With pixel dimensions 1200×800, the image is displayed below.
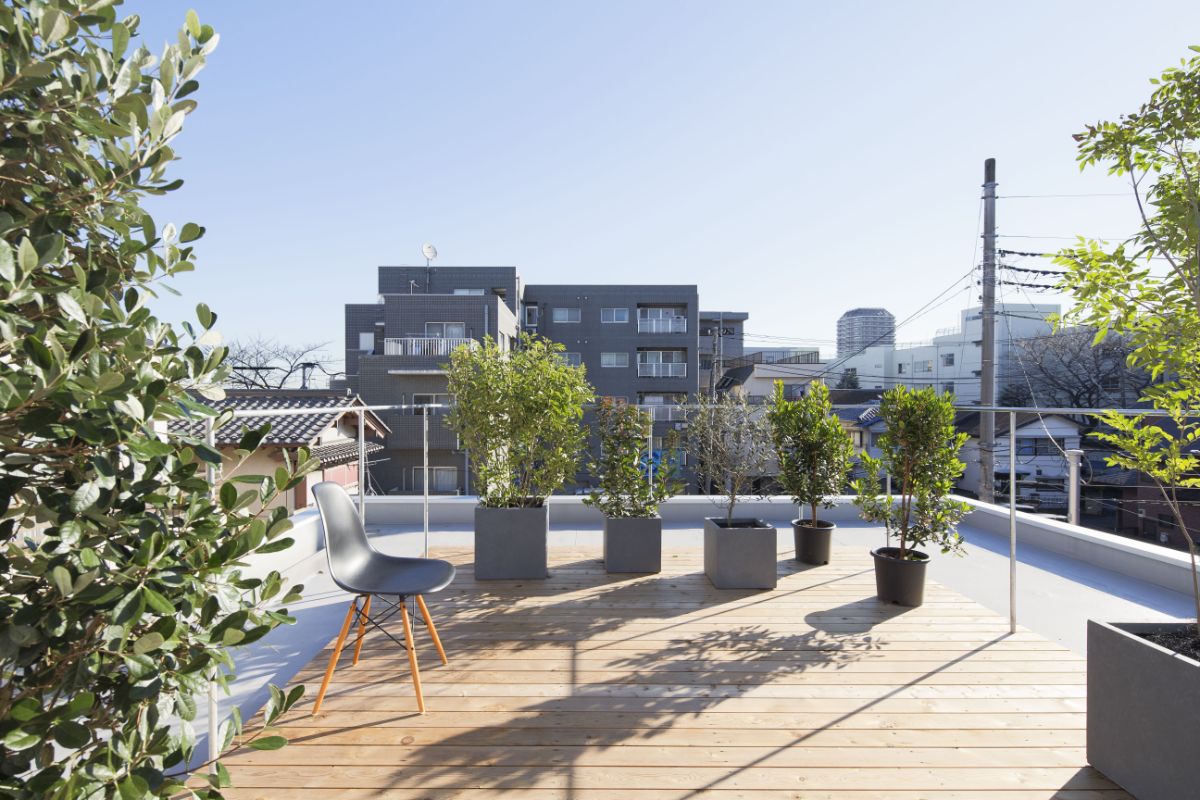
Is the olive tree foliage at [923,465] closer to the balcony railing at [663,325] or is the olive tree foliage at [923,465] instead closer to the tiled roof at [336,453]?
the tiled roof at [336,453]

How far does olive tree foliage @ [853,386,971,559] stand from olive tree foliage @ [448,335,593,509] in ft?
6.74

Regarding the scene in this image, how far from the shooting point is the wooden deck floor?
187 centimetres

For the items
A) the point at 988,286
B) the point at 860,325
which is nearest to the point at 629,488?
the point at 988,286

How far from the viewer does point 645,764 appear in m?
1.95

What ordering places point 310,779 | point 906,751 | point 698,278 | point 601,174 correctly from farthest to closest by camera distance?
1. point 698,278
2. point 601,174
3. point 906,751
4. point 310,779

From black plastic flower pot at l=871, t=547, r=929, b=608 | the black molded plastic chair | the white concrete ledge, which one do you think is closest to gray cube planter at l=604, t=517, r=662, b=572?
black plastic flower pot at l=871, t=547, r=929, b=608

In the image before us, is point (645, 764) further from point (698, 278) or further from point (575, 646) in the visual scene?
point (698, 278)

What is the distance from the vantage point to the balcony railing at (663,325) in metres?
22.9

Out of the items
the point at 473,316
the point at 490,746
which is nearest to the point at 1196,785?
the point at 490,746

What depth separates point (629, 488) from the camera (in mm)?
4152

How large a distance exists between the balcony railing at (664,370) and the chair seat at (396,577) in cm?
2032

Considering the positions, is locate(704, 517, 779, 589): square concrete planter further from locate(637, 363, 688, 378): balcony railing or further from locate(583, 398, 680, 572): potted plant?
locate(637, 363, 688, 378): balcony railing

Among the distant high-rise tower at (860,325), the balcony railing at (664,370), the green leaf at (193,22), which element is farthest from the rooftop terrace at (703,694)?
the distant high-rise tower at (860,325)

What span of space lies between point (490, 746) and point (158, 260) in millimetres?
1891
